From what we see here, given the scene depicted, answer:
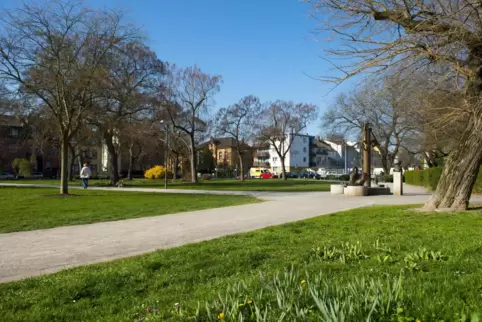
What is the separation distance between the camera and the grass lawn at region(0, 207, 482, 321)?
127 inches

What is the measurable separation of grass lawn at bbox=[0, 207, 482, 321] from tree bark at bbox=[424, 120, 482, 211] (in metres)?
3.78

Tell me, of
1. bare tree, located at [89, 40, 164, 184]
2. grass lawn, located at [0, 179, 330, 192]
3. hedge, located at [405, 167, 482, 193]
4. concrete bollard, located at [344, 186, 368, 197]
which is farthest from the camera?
grass lawn, located at [0, 179, 330, 192]

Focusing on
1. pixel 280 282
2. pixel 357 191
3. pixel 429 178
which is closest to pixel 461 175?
pixel 280 282

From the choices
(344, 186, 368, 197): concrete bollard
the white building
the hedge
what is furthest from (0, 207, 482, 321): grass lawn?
the white building

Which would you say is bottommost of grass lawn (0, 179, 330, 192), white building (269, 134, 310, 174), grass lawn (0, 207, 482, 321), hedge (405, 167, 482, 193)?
grass lawn (0, 179, 330, 192)

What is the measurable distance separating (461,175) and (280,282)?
9606 millimetres

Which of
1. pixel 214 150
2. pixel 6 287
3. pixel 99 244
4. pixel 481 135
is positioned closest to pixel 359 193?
pixel 481 135

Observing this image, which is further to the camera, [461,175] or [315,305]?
[461,175]

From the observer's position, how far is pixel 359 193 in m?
23.8

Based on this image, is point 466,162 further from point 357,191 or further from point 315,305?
point 357,191

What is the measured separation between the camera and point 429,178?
106 ft

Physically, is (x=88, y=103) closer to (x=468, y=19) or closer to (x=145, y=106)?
(x=145, y=106)

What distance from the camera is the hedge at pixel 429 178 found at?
2338 cm

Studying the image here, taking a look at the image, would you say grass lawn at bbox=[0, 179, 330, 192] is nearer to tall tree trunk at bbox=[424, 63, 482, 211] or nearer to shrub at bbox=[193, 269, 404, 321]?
tall tree trunk at bbox=[424, 63, 482, 211]
